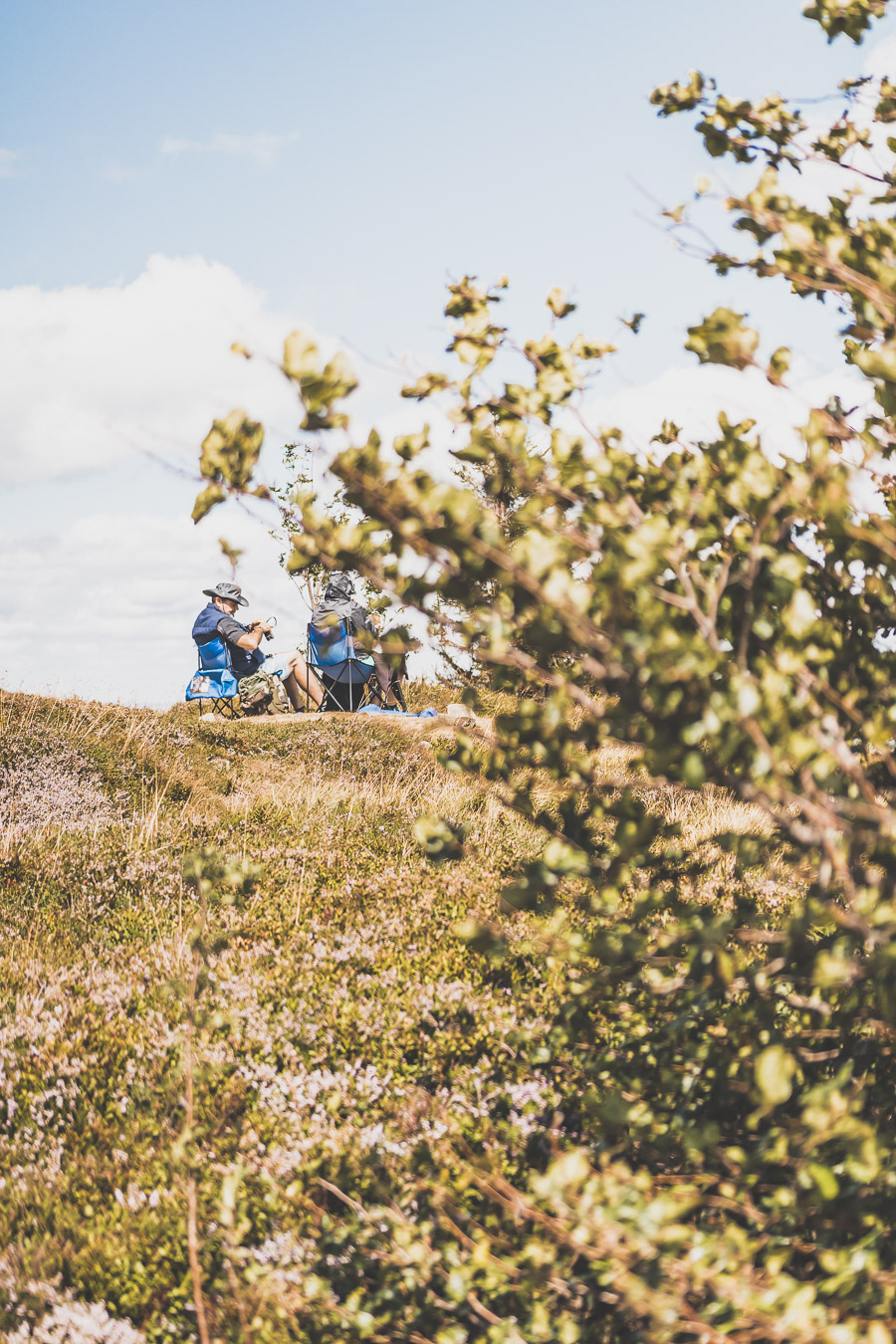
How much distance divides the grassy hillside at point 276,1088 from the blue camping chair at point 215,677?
696 centimetres

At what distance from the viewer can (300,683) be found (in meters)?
15.0

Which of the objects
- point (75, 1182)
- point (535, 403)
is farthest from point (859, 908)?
point (75, 1182)

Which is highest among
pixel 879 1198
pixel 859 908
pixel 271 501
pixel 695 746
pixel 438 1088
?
pixel 271 501

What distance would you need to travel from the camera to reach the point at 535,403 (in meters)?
2.35

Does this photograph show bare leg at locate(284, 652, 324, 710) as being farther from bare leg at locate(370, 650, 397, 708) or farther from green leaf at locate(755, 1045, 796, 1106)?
green leaf at locate(755, 1045, 796, 1106)

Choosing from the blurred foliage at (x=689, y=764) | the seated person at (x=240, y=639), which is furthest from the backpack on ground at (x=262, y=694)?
the blurred foliage at (x=689, y=764)

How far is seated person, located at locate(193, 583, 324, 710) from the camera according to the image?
1380 cm

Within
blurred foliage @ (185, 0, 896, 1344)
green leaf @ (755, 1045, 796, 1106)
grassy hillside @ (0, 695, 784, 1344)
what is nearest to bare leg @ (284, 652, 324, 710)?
grassy hillside @ (0, 695, 784, 1344)

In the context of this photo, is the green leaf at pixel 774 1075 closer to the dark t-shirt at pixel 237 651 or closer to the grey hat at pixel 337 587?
the grey hat at pixel 337 587

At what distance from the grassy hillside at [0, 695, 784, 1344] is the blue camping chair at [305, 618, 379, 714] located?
662 cm

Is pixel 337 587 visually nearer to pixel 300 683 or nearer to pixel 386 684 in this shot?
pixel 386 684

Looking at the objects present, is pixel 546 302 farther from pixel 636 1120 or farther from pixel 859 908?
pixel 636 1120

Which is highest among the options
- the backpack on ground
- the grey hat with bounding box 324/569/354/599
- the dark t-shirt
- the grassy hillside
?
the grey hat with bounding box 324/569/354/599

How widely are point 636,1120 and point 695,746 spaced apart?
4.14 feet
